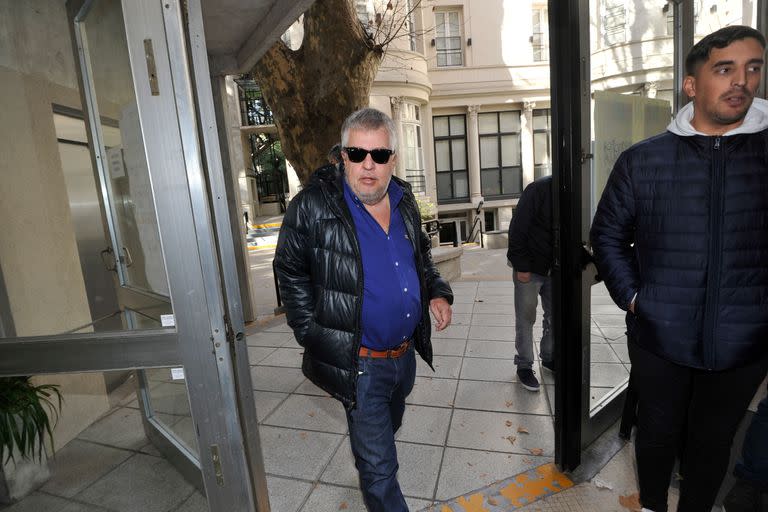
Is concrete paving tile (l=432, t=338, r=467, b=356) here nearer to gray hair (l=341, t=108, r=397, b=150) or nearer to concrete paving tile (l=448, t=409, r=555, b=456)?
concrete paving tile (l=448, t=409, r=555, b=456)

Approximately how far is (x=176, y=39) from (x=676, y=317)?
2244 millimetres

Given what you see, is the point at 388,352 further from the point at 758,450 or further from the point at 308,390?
the point at 308,390

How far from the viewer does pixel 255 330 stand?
5.97 meters

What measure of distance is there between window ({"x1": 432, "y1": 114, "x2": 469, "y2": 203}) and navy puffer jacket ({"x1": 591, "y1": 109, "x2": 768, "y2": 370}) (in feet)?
63.6

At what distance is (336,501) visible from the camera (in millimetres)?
2619

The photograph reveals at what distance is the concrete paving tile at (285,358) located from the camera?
15.4ft

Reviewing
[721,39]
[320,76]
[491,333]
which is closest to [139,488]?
Answer: [721,39]

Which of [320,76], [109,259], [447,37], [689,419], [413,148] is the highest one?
[447,37]

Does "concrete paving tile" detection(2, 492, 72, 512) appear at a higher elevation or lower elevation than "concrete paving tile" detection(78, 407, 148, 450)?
lower

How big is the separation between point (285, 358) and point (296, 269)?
2.98 m

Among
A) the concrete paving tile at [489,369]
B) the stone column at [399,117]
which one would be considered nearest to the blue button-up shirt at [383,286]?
the concrete paving tile at [489,369]

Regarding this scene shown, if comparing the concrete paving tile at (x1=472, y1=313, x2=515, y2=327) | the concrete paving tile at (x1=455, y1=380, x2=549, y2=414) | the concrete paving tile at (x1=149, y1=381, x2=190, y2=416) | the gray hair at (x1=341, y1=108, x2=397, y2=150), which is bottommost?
the concrete paving tile at (x1=455, y1=380, x2=549, y2=414)

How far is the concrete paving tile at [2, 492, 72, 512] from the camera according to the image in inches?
98.8

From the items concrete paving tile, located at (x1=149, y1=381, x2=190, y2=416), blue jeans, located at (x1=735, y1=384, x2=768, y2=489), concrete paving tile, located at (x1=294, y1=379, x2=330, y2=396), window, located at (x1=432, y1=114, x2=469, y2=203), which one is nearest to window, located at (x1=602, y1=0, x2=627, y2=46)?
blue jeans, located at (x1=735, y1=384, x2=768, y2=489)
